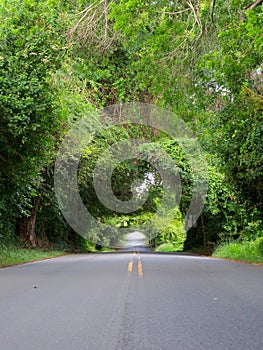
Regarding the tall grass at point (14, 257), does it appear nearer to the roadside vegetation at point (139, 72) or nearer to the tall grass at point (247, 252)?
the roadside vegetation at point (139, 72)

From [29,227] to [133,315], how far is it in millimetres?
19252

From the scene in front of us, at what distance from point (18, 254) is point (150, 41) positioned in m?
10.8

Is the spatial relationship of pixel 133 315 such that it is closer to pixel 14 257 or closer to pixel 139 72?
pixel 139 72

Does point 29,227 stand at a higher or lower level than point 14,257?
higher

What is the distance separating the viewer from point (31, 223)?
2375 centimetres

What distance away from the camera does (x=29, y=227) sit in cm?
2364

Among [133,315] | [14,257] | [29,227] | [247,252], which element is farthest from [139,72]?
[29,227]

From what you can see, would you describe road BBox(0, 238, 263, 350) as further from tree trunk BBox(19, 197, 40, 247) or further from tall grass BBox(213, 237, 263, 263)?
tree trunk BBox(19, 197, 40, 247)

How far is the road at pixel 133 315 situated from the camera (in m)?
4.03

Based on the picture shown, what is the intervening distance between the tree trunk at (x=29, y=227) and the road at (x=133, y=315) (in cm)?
1509

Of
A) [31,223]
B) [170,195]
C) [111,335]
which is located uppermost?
[170,195]

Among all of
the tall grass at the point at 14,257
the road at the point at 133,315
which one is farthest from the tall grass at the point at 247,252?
the tall grass at the point at 14,257

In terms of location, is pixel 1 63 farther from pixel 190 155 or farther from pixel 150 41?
pixel 190 155

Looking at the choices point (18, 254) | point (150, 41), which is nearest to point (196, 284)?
point (150, 41)
